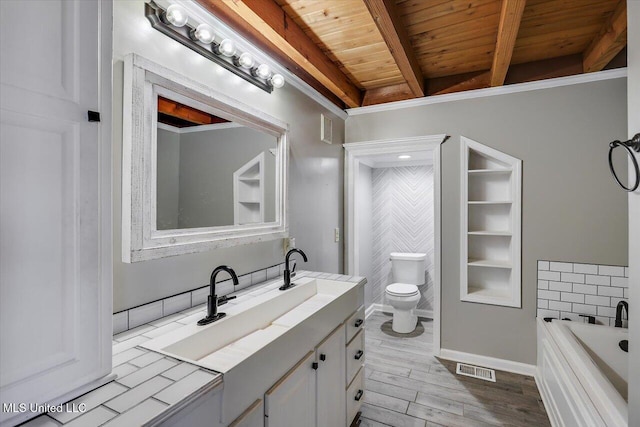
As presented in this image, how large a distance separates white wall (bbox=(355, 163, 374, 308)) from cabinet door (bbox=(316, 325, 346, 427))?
1823 mm

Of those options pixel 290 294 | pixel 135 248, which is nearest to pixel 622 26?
pixel 290 294

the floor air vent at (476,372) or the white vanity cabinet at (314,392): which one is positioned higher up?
the white vanity cabinet at (314,392)

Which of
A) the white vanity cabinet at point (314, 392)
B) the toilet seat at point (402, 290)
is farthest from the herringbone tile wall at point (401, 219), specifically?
the white vanity cabinet at point (314, 392)

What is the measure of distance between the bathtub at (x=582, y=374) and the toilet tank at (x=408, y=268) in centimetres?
134

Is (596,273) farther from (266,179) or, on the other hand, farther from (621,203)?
(266,179)

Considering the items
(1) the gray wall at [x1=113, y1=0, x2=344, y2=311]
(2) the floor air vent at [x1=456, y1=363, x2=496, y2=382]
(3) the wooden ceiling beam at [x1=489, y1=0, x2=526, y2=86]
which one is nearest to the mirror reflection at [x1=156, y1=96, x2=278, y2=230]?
(1) the gray wall at [x1=113, y1=0, x2=344, y2=311]

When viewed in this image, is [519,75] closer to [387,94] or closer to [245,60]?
[387,94]

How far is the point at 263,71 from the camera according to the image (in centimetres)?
182

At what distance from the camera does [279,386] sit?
1.15 meters

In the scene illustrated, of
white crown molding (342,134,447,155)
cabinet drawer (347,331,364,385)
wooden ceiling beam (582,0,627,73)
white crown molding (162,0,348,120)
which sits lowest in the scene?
cabinet drawer (347,331,364,385)

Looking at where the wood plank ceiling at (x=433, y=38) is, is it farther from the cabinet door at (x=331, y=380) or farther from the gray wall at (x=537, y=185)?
the cabinet door at (x=331, y=380)

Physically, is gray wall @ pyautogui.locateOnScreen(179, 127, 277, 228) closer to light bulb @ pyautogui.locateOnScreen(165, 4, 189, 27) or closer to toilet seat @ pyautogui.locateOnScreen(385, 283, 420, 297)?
light bulb @ pyautogui.locateOnScreen(165, 4, 189, 27)

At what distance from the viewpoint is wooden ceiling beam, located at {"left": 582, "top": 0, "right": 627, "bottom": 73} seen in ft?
5.90

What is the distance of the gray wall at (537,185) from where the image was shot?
2.33 meters
